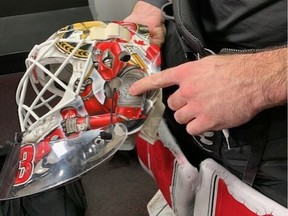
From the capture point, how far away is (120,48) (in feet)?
2.59

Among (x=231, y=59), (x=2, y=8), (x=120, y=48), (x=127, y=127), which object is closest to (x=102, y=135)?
(x=127, y=127)

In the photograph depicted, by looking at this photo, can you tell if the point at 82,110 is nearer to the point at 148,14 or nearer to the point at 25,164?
the point at 25,164

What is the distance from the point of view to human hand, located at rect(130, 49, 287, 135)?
628 mm

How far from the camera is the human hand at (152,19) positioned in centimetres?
91

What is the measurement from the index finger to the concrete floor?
69 centimetres

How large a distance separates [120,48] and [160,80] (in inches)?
4.3

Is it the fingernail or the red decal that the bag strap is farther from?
the red decal

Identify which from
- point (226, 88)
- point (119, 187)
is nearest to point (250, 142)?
point (226, 88)

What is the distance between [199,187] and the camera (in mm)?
883

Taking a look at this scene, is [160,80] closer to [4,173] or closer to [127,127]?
[127,127]

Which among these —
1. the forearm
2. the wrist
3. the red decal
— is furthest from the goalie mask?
the forearm

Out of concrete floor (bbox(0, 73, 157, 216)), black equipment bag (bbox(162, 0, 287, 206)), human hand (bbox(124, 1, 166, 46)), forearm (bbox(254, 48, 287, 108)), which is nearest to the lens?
forearm (bbox(254, 48, 287, 108))

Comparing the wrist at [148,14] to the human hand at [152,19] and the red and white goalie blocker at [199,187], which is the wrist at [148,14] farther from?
the red and white goalie blocker at [199,187]

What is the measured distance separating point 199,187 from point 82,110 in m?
0.30
